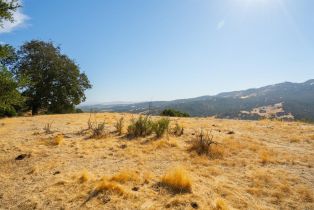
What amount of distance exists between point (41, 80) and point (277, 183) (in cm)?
3507

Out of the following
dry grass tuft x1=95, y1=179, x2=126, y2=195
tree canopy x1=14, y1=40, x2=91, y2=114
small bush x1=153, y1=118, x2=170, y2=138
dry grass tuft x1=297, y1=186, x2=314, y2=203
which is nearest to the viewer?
dry grass tuft x1=297, y1=186, x2=314, y2=203

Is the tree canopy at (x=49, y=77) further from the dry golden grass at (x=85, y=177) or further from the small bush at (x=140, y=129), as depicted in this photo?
the dry golden grass at (x=85, y=177)

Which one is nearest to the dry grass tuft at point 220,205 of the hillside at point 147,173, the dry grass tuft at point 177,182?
the hillside at point 147,173

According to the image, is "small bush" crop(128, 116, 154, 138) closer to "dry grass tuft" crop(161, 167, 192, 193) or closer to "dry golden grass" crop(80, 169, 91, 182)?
"dry golden grass" crop(80, 169, 91, 182)

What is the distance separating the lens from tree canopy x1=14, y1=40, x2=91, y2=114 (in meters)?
37.5

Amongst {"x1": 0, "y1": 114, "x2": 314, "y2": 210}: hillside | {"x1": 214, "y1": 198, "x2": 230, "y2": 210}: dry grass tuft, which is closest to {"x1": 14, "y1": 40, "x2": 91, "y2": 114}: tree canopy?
{"x1": 0, "y1": 114, "x2": 314, "y2": 210}: hillside

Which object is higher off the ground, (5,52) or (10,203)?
(5,52)

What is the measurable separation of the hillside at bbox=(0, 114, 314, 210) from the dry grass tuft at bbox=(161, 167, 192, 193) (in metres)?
0.17

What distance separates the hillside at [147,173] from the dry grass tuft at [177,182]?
17cm

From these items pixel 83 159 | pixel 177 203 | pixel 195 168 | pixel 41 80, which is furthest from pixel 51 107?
pixel 177 203

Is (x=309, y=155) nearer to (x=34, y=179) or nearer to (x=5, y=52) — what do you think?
(x=34, y=179)

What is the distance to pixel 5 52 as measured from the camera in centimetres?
1299

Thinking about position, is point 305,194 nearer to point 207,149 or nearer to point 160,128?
point 207,149

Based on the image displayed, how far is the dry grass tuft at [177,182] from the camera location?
8.02 metres
